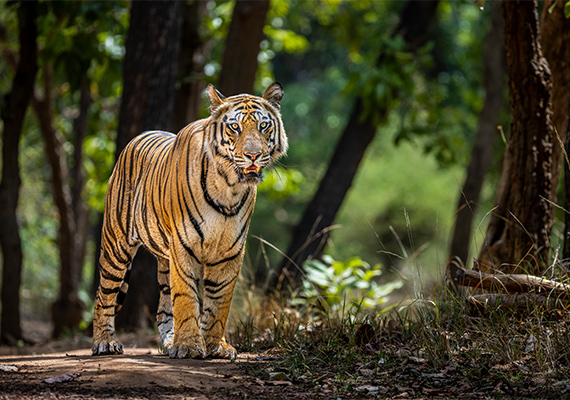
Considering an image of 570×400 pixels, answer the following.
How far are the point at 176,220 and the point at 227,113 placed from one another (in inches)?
31.6

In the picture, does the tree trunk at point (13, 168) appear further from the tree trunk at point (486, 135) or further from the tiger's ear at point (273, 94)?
the tree trunk at point (486, 135)

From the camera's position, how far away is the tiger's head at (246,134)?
4672 millimetres

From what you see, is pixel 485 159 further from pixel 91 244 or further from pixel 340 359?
pixel 91 244

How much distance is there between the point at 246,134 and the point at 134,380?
5.45 feet

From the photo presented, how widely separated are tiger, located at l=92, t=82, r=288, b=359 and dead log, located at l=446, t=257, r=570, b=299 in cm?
154

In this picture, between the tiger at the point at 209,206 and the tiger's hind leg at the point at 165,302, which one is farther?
the tiger's hind leg at the point at 165,302

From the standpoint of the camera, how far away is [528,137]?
613 cm

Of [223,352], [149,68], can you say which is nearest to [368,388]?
[223,352]

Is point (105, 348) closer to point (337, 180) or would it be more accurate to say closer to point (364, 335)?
point (364, 335)

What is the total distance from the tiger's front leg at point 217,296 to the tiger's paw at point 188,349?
189mm

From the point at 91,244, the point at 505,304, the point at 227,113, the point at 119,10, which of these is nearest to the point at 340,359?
the point at 505,304

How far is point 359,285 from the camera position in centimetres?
849

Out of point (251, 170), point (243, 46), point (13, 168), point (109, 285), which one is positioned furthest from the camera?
point (13, 168)

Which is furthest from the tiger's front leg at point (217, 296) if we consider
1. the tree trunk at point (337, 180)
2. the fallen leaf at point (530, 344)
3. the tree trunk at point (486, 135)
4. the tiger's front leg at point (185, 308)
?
the tree trunk at point (486, 135)
